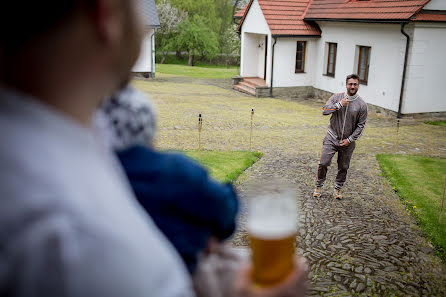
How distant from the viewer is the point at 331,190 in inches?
349

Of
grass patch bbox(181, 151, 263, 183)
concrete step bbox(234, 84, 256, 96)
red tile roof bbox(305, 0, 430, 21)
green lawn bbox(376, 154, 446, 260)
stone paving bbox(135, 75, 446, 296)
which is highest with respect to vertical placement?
red tile roof bbox(305, 0, 430, 21)

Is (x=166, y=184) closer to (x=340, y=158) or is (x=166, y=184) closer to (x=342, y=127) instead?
(x=342, y=127)

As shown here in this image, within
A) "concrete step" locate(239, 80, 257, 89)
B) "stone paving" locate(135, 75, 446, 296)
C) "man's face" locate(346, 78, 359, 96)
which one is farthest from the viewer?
"concrete step" locate(239, 80, 257, 89)

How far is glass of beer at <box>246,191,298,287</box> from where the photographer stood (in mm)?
991

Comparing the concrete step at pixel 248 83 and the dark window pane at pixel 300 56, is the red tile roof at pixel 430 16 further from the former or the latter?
the concrete step at pixel 248 83

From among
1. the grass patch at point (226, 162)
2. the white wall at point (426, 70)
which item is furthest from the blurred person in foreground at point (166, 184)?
the white wall at point (426, 70)

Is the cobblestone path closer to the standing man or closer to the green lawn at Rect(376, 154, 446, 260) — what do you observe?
the green lawn at Rect(376, 154, 446, 260)

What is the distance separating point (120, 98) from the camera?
1.16 metres

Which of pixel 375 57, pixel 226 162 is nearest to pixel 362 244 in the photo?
pixel 226 162

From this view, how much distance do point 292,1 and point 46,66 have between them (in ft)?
80.9

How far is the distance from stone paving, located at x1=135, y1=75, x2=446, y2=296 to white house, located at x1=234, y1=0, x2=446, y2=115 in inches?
56.0

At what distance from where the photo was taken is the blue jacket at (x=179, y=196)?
1069 mm

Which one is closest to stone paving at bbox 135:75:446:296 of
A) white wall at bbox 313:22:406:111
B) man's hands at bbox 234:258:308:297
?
man's hands at bbox 234:258:308:297

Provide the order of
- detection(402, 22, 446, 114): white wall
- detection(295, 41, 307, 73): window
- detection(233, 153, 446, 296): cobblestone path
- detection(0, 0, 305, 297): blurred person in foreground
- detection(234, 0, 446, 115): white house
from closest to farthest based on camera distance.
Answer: detection(0, 0, 305, 297): blurred person in foreground → detection(233, 153, 446, 296): cobblestone path → detection(402, 22, 446, 114): white wall → detection(234, 0, 446, 115): white house → detection(295, 41, 307, 73): window
